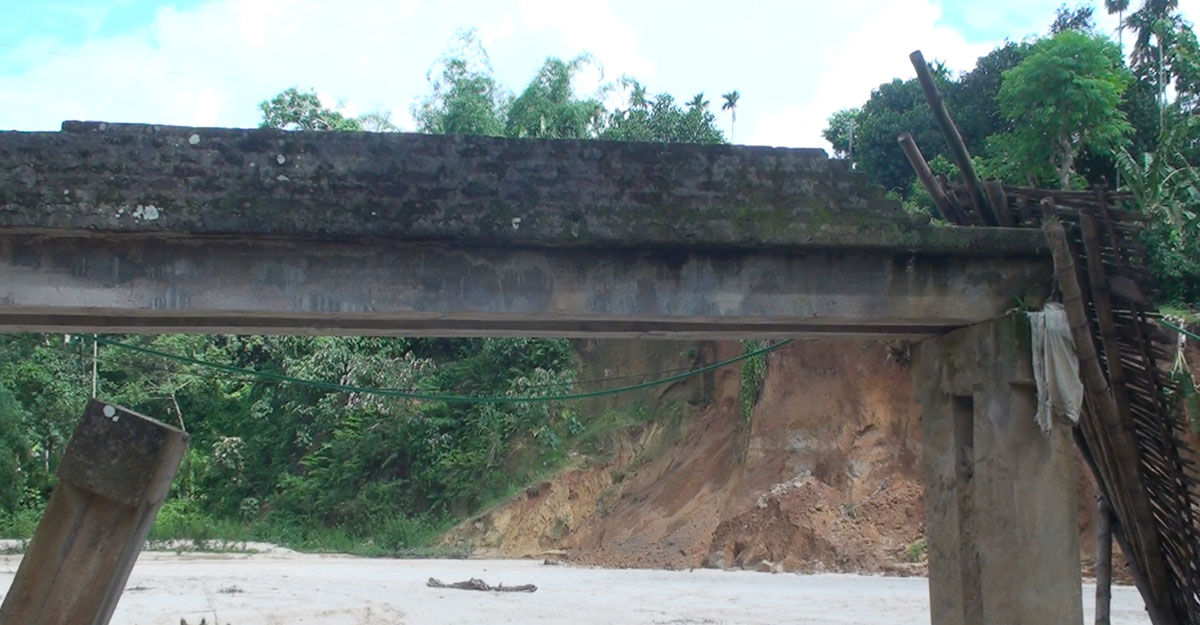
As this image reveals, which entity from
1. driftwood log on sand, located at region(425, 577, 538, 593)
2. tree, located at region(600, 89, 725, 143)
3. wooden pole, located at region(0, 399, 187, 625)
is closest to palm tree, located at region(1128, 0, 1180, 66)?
tree, located at region(600, 89, 725, 143)

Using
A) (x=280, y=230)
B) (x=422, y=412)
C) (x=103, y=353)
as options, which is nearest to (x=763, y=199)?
(x=280, y=230)

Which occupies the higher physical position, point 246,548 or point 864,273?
point 864,273

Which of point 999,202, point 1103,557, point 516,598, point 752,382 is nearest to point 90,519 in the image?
point 999,202

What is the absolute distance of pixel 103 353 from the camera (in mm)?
32500

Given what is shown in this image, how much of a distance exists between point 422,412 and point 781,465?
40.7 ft

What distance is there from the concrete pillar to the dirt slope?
12.3 meters

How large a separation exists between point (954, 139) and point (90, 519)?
5.83 metres

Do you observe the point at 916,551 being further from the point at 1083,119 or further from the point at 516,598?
the point at 1083,119

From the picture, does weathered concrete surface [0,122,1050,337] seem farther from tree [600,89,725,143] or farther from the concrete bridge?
tree [600,89,725,143]

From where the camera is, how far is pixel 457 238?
6262mm

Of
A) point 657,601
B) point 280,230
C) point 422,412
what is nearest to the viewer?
point 280,230

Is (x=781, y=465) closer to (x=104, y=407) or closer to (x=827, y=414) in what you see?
(x=827, y=414)

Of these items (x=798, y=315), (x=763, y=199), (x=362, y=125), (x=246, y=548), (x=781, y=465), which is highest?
(x=362, y=125)

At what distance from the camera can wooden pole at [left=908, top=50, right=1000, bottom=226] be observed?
7160 mm
